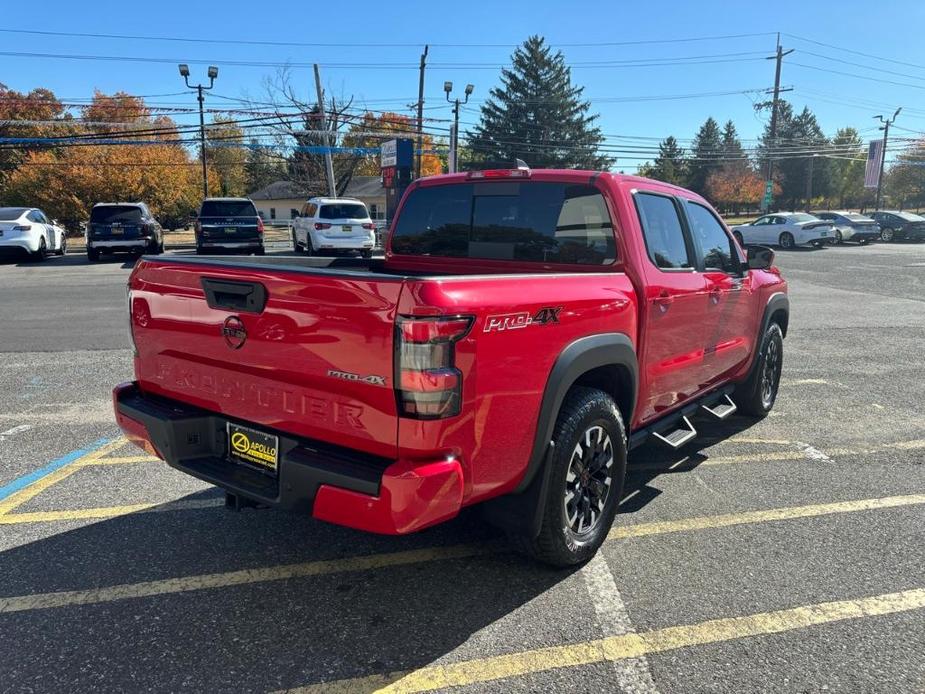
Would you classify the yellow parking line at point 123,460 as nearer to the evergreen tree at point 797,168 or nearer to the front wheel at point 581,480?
the front wheel at point 581,480

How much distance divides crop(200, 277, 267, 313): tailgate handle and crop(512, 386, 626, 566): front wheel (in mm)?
1377

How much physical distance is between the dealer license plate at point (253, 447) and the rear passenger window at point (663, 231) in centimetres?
225

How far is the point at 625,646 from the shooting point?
8.54 feet

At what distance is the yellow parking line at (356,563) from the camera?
285 cm

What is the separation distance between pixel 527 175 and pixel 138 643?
296 cm

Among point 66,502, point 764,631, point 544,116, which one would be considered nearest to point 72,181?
point 544,116

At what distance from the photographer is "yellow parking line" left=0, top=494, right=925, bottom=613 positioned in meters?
2.85

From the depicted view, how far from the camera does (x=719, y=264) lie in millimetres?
4508

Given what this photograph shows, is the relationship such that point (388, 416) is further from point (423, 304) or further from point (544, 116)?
point (544, 116)

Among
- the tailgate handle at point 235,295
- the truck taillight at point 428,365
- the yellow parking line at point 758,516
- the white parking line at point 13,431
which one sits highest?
the tailgate handle at point 235,295

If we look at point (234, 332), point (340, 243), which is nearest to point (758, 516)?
point (234, 332)

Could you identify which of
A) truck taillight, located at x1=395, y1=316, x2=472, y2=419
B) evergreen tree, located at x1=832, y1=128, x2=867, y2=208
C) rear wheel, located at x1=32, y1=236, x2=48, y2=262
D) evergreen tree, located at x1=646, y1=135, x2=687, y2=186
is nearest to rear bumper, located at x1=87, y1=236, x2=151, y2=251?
rear wheel, located at x1=32, y1=236, x2=48, y2=262

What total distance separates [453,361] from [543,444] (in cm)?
68

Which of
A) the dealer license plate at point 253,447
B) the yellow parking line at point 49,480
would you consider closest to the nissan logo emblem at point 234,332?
the dealer license plate at point 253,447
